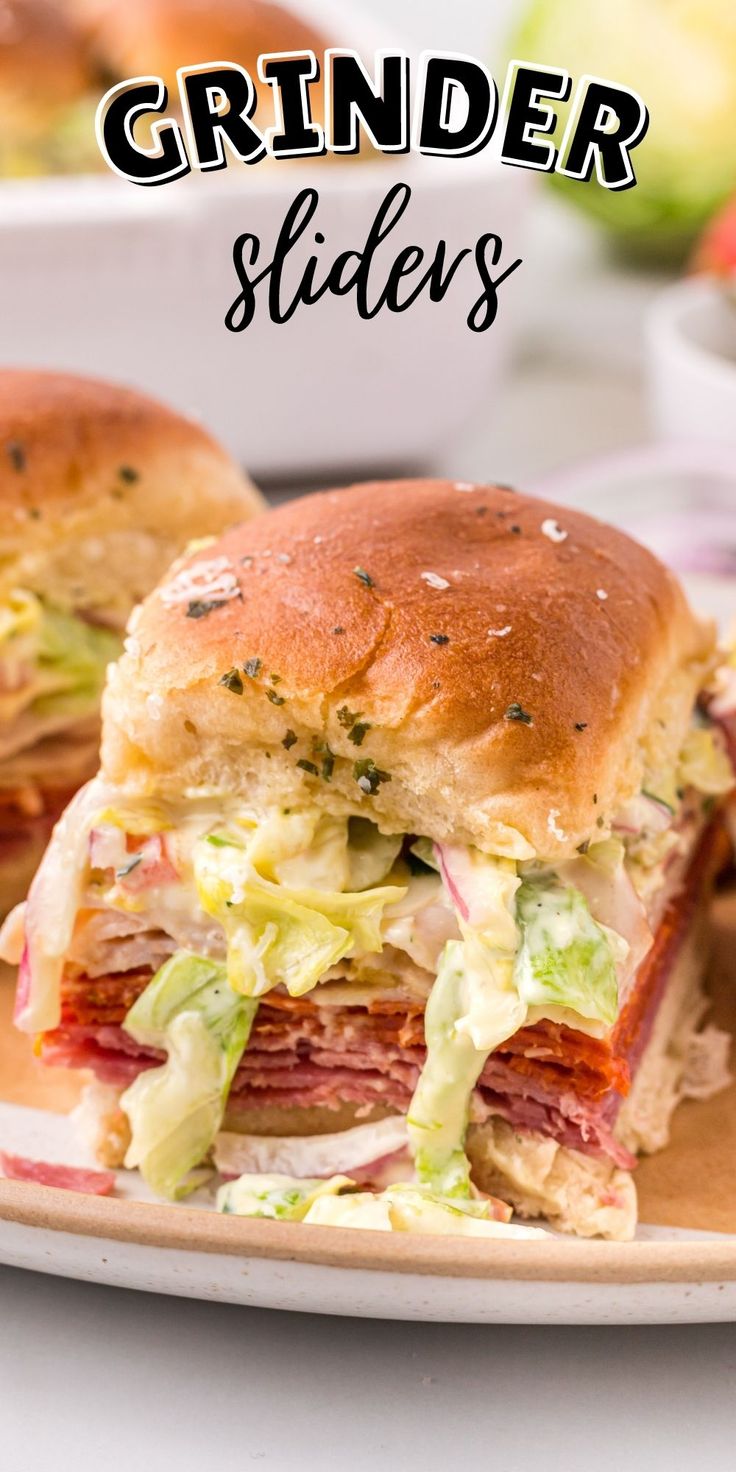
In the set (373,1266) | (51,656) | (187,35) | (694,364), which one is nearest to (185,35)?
(187,35)

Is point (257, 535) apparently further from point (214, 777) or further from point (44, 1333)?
point (44, 1333)

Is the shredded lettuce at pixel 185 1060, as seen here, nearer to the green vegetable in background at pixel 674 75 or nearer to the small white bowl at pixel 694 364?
the small white bowl at pixel 694 364

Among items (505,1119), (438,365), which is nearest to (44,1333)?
(505,1119)

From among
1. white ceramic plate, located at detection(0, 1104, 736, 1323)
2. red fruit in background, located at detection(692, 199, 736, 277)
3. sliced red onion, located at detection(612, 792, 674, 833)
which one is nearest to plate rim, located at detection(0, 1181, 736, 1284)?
white ceramic plate, located at detection(0, 1104, 736, 1323)

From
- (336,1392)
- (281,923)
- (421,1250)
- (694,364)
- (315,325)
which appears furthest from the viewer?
(315,325)

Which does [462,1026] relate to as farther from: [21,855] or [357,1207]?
[21,855]

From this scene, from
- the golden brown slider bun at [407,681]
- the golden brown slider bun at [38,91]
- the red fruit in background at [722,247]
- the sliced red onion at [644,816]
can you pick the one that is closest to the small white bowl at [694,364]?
the red fruit in background at [722,247]
